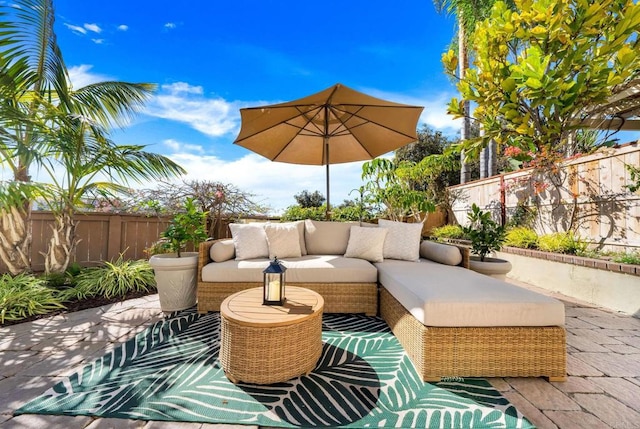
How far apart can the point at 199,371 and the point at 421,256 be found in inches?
109

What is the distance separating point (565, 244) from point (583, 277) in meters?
0.65

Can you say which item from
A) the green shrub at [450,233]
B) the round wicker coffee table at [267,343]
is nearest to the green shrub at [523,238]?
the green shrub at [450,233]

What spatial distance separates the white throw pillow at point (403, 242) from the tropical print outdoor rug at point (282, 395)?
1324 mm

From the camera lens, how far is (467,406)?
4.87 ft

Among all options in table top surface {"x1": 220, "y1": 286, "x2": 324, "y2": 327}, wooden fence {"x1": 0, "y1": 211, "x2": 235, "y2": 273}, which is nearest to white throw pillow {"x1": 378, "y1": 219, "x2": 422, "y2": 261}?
table top surface {"x1": 220, "y1": 286, "x2": 324, "y2": 327}

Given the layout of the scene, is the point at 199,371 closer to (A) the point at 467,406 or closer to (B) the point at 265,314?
(B) the point at 265,314

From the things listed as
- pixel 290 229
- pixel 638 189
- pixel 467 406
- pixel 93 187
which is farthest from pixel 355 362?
pixel 638 189

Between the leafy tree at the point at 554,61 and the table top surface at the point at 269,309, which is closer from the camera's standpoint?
the table top surface at the point at 269,309

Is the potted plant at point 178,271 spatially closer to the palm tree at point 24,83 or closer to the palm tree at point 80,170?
the palm tree at point 80,170

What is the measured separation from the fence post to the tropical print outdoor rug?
9.86 feet

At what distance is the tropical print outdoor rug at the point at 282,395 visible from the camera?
1384 millimetres

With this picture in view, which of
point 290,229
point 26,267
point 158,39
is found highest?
point 158,39

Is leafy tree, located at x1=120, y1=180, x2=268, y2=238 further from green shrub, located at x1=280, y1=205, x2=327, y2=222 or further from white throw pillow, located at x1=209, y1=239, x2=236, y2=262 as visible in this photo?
white throw pillow, located at x1=209, y1=239, x2=236, y2=262

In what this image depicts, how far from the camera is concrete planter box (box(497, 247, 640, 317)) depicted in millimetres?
3043
